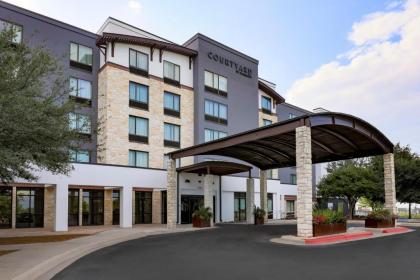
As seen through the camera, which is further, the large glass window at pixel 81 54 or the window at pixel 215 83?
the window at pixel 215 83

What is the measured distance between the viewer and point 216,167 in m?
30.6

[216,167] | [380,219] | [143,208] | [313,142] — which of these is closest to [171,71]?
[216,167]

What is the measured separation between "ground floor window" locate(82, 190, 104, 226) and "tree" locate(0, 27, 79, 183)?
14565mm

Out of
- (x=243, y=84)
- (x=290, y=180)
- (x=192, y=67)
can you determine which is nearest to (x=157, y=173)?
(x=192, y=67)

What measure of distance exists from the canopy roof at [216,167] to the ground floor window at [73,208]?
7.76 meters

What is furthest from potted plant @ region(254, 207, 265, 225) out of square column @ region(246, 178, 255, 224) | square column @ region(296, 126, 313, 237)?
square column @ region(296, 126, 313, 237)

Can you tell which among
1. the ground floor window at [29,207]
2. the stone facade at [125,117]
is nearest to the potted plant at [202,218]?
the stone facade at [125,117]

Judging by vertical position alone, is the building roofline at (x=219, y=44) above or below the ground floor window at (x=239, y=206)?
above

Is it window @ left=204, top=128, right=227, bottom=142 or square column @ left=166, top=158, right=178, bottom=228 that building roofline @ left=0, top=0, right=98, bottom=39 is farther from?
square column @ left=166, top=158, right=178, bottom=228

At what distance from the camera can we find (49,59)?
14641 mm

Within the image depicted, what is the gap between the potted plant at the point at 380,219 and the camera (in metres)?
24.0

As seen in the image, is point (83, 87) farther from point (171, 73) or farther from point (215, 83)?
point (215, 83)

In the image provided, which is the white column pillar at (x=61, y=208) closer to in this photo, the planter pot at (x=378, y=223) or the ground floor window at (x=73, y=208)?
the ground floor window at (x=73, y=208)

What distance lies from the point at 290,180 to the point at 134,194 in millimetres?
27918
